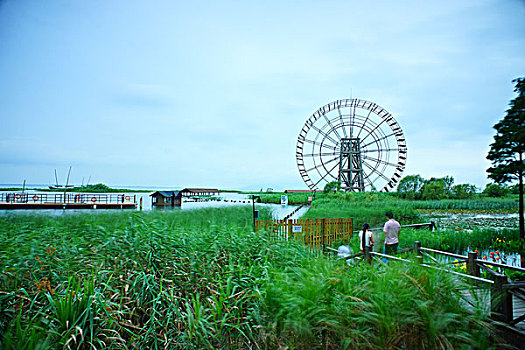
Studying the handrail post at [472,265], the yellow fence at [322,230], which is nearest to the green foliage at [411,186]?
the yellow fence at [322,230]

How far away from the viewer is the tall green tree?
860 centimetres

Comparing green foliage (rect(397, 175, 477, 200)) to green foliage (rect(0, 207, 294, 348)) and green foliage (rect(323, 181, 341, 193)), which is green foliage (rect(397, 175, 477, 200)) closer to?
green foliage (rect(323, 181, 341, 193))

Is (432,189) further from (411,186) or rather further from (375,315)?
(375,315)

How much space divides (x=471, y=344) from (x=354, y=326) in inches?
33.4

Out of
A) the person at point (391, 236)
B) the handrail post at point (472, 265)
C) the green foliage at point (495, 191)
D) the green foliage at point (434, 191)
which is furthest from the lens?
the green foliage at point (434, 191)

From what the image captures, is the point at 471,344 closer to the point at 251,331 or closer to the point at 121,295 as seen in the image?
the point at 251,331

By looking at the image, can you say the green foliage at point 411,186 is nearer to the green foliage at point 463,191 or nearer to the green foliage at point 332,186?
the green foliage at point 463,191

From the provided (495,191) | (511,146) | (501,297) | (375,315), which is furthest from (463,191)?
(375,315)

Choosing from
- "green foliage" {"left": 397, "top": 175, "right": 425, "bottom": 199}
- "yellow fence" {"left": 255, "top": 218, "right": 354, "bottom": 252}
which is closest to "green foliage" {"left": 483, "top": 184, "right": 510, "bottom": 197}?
"green foliage" {"left": 397, "top": 175, "right": 425, "bottom": 199}

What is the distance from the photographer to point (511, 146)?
9.54 meters

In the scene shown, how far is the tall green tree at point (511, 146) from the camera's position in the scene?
28.2ft

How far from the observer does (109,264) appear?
3.46 meters

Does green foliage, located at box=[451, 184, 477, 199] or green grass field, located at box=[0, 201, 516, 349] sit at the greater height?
green foliage, located at box=[451, 184, 477, 199]

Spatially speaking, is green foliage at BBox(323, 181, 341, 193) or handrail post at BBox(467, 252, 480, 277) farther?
green foliage at BBox(323, 181, 341, 193)
